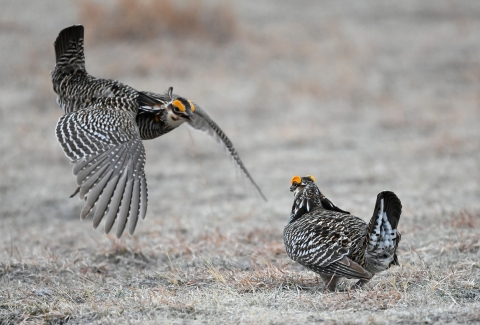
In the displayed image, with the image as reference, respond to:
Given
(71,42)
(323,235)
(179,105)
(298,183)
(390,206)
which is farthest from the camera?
(71,42)

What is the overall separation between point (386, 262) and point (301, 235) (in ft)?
1.83

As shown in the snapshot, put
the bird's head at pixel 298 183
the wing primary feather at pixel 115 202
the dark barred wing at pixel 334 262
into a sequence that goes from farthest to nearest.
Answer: the bird's head at pixel 298 183, the wing primary feather at pixel 115 202, the dark barred wing at pixel 334 262

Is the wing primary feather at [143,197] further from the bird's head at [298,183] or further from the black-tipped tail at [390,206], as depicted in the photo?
the black-tipped tail at [390,206]

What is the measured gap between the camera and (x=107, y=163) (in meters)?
4.72

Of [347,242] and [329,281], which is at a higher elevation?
[347,242]

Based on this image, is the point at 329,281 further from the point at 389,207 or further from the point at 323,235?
the point at 389,207

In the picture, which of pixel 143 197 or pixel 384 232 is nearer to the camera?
pixel 384 232

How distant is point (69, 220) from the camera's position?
7.88 meters

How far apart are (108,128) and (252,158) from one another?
520 centimetres

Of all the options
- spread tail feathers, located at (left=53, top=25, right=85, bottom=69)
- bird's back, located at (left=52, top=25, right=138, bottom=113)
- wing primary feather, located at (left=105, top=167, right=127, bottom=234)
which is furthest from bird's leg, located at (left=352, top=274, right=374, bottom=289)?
spread tail feathers, located at (left=53, top=25, right=85, bottom=69)

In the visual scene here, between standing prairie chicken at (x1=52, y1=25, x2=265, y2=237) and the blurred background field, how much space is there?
22.5 inches

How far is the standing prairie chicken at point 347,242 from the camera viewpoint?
166 inches

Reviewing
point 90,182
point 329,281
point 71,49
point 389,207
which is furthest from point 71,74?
point 389,207

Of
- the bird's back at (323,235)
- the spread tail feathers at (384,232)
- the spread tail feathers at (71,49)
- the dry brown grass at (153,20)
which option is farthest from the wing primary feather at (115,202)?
the dry brown grass at (153,20)
